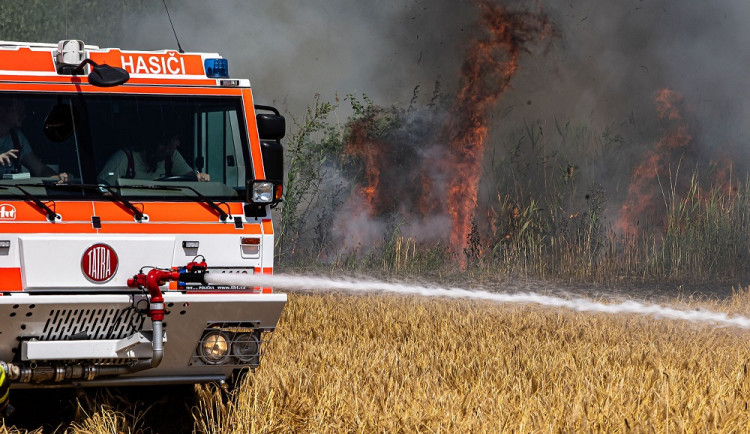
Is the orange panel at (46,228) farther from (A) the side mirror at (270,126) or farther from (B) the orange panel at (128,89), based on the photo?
(A) the side mirror at (270,126)

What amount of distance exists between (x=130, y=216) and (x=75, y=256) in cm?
42

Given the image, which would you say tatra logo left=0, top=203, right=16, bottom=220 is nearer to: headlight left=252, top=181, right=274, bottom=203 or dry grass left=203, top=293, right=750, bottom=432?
headlight left=252, top=181, right=274, bottom=203

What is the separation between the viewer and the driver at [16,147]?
22.9ft

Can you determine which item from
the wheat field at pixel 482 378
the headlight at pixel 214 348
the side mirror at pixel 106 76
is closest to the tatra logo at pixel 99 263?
the headlight at pixel 214 348

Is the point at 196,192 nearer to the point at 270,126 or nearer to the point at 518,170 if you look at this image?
the point at 270,126

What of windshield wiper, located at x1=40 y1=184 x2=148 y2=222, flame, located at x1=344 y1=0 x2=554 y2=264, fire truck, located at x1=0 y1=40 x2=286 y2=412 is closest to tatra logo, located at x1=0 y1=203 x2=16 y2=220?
fire truck, located at x1=0 y1=40 x2=286 y2=412

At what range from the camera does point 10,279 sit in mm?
6641

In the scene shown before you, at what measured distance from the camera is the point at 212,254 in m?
6.94

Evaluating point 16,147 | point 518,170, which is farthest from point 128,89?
point 518,170

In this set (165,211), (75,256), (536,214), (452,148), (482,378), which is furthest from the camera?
(452,148)

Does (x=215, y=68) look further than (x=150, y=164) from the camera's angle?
Yes

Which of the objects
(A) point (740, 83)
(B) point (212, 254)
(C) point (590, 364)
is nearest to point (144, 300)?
(B) point (212, 254)

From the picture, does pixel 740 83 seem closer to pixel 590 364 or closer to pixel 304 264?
pixel 304 264

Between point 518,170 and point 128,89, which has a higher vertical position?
point 518,170
